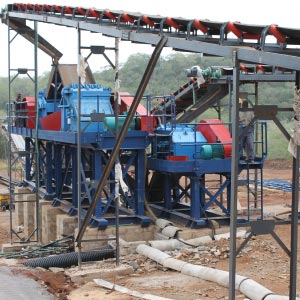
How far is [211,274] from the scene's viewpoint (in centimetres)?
1254

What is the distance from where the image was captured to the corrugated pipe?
429 inches

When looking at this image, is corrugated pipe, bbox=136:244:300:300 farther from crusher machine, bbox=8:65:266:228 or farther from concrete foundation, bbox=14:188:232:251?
crusher machine, bbox=8:65:266:228

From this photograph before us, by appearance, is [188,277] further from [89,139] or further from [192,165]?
[89,139]

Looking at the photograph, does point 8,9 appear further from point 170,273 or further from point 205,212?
point 170,273

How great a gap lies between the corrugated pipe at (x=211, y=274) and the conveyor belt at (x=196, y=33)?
3924 millimetres

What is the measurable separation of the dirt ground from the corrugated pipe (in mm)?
115

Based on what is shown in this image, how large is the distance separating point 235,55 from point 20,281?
23.7 feet

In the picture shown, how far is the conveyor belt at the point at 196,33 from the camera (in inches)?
319

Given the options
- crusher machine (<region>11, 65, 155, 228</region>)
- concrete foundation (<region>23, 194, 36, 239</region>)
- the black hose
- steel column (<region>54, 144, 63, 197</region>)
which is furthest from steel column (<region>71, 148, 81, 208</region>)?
the black hose

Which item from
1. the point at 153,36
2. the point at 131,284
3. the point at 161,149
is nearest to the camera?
the point at 153,36

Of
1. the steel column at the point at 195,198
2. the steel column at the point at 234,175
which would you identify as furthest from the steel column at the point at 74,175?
the steel column at the point at 234,175

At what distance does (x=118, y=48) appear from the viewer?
14.0m

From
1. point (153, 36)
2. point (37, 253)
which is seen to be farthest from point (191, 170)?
point (153, 36)

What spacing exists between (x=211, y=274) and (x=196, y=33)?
15.1 ft
